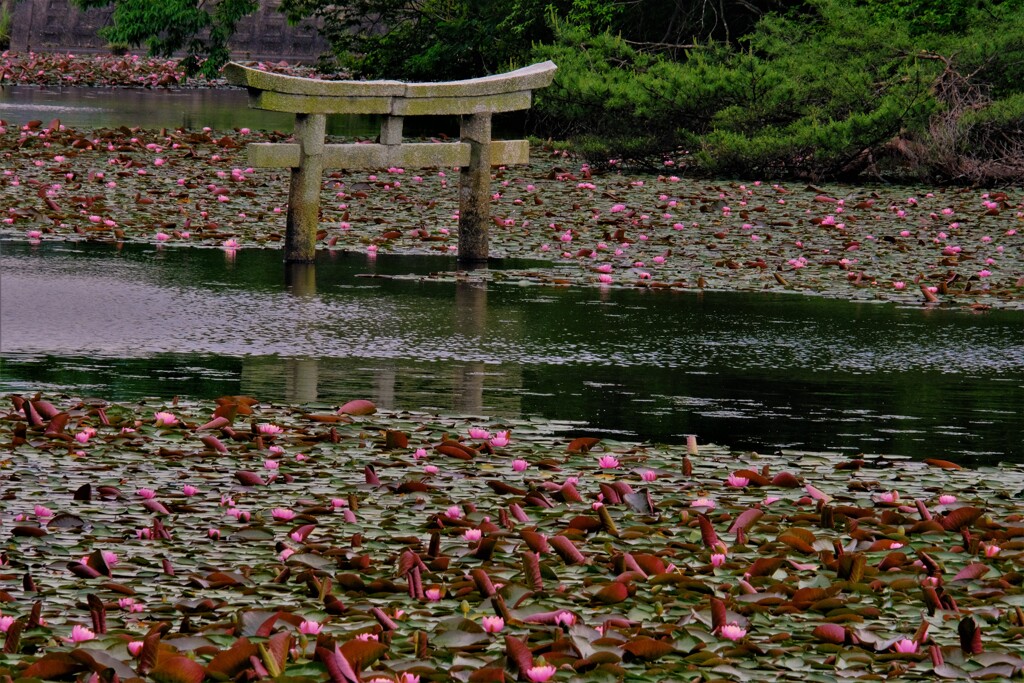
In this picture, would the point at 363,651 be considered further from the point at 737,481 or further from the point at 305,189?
the point at 305,189

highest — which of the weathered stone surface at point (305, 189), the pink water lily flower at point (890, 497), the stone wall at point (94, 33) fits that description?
the stone wall at point (94, 33)

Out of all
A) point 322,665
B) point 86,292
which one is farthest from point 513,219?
point 322,665

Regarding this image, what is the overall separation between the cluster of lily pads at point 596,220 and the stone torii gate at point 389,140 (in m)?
0.77

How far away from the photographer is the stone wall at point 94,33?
42531 millimetres

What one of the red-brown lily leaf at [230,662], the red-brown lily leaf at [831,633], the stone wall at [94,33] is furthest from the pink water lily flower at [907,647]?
the stone wall at [94,33]

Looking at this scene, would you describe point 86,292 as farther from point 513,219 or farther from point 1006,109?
point 1006,109

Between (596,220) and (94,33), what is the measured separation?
110 ft

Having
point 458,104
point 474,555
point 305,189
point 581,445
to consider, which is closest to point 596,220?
point 458,104

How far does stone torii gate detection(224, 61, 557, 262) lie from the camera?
10.6 m

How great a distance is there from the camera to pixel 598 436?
20.9 feet

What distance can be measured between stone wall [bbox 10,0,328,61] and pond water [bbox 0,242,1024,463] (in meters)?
32.1

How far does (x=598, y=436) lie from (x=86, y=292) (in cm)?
424

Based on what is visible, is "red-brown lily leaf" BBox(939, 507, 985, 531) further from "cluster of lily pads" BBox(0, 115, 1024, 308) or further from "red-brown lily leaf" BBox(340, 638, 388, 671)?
"cluster of lily pads" BBox(0, 115, 1024, 308)

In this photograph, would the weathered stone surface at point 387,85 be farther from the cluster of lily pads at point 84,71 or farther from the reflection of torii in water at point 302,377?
the cluster of lily pads at point 84,71
